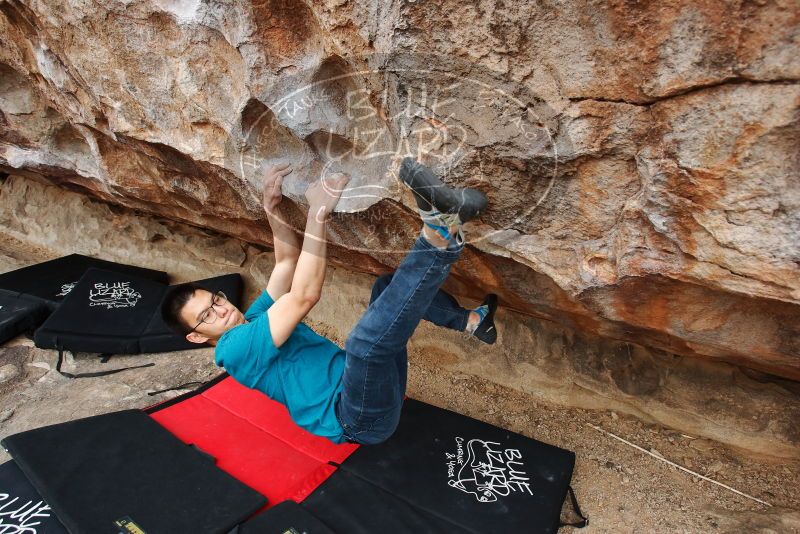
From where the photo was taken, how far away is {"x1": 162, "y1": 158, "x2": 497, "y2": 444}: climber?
119cm

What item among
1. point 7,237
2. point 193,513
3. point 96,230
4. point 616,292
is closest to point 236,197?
point 193,513

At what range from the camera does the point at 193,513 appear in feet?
4.97

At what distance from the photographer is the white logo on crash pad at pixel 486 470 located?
164 centimetres

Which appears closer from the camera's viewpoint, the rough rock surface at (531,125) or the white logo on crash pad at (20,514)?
the rough rock surface at (531,125)

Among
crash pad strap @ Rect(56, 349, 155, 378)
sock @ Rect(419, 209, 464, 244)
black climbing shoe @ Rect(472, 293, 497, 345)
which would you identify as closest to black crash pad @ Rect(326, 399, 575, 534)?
black climbing shoe @ Rect(472, 293, 497, 345)

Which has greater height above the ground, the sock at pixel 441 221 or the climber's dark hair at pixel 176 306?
the sock at pixel 441 221

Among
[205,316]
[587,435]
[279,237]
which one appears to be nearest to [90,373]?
[205,316]

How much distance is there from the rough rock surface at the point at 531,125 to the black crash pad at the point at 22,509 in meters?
1.12

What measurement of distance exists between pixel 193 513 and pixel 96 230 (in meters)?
2.50

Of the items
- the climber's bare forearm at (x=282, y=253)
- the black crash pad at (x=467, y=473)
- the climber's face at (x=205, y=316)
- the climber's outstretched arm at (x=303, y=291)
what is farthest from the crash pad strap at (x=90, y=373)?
the climber's outstretched arm at (x=303, y=291)

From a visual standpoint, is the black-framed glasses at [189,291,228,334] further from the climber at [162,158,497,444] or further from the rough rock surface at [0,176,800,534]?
the rough rock surface at [0,176,800,534]

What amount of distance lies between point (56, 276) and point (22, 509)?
6.08 feet

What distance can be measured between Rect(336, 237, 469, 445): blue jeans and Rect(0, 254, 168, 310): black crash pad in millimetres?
2069

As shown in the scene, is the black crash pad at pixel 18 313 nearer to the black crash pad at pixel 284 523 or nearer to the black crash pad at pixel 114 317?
the black crash pad at pixel 114 317
